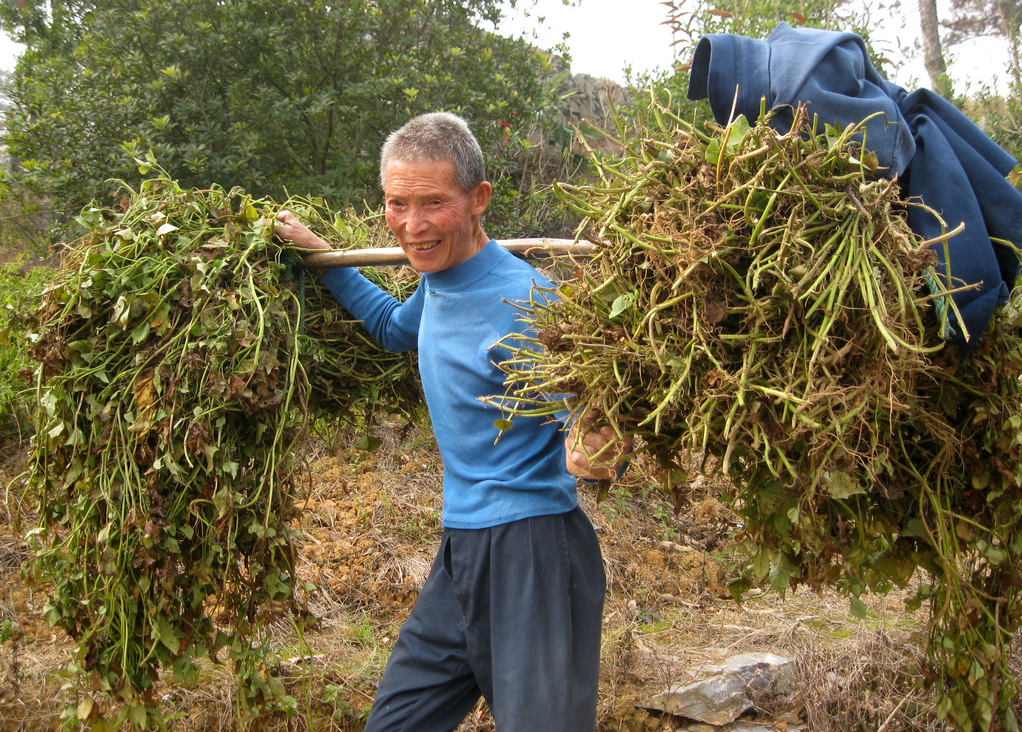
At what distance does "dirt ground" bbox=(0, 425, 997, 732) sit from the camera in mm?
3275

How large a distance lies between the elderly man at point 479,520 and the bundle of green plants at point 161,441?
1.38 feet

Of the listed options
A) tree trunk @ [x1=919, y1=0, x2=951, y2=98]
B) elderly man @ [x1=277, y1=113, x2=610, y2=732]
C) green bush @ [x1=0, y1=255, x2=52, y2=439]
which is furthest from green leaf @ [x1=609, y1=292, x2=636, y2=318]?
tree trunk @ [x1=919, y1=0, x2=951, y2=98]

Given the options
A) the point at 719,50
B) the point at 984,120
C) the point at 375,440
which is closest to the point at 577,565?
the point at 375,440

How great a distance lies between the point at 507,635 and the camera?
2100 mm

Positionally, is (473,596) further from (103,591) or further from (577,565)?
(103,591)

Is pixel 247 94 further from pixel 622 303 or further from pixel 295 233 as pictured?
pixel 622 303

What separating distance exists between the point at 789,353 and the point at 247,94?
4.85 m

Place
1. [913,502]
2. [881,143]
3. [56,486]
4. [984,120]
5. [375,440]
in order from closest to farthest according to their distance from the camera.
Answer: [881,143], [913,502], [56,486], [375,440], [984,120]

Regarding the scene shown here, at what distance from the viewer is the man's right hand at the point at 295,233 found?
8.46 feet

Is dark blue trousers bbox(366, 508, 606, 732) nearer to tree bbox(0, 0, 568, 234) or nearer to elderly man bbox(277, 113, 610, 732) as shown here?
elderly man bbox(277, 113, 610, 732)

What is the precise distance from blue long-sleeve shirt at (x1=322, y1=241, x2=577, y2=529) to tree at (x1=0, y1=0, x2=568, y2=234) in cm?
331

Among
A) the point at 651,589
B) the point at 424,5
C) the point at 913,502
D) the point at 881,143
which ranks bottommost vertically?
the point at 651,589

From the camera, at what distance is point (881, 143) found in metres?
1.64

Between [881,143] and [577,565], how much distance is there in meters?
1.21
